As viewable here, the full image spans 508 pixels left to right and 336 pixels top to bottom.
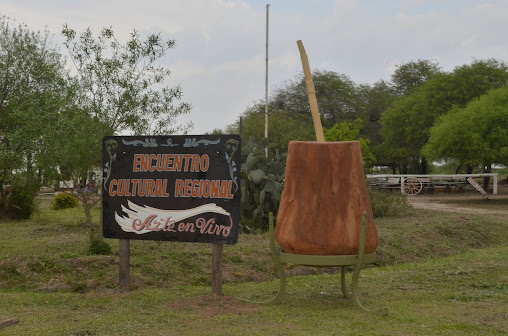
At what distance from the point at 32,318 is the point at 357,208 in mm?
3736

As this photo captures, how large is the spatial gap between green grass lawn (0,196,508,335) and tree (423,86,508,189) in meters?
17.8

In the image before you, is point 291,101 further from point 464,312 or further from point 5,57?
point 464,312

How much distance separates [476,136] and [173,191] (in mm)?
25423

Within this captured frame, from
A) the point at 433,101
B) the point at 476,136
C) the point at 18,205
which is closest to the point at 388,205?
the point at 18,205

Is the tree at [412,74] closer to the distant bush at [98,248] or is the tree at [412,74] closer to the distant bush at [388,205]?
the distant bush at [388,205]

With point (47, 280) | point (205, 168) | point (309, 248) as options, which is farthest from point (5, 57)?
point (309, 248)

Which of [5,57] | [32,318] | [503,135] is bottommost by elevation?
[32,318]

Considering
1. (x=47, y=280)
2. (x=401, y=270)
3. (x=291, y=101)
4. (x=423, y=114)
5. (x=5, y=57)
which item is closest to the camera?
(x=47, y=280)

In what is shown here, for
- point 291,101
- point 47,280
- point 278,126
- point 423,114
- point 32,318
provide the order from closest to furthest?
point 32,318
point 47,280
point 423,114
point 278,126
point 291,101

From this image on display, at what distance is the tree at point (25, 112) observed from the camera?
13.0 metres

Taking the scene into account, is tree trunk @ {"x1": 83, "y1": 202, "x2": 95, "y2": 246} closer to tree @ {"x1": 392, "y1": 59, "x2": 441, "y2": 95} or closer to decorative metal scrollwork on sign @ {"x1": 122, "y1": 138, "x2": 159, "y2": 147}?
decorative metal scrollwork on sign @ {"x1": 122, "y1": 138, "x2": 159, "y2": 147}

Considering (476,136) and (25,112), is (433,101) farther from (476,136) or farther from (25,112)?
(25,112)

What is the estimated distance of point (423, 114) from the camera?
46188 millimetres

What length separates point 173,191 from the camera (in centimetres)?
845
